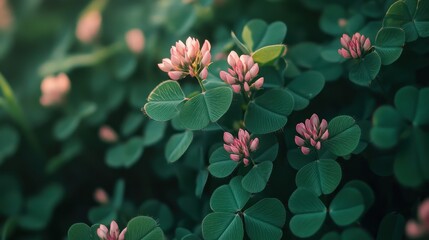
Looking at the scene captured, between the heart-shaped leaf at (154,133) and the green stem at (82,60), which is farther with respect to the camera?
the green stem at (82,60)

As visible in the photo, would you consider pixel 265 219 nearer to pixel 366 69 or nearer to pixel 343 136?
pixel 343 136

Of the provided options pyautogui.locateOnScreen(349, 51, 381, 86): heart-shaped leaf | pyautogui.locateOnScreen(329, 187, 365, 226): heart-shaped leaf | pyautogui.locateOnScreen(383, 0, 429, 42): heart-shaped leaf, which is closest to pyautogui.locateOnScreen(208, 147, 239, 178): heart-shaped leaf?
pyautogui.locateOnScreen(329, 187, 365, 226): heart-shaped leaf

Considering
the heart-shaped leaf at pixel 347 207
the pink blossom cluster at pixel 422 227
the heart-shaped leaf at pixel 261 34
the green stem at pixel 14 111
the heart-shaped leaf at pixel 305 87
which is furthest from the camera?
the green stem at pixel 14 111

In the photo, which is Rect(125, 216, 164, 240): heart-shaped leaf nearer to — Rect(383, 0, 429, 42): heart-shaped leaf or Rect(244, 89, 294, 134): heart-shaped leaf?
Rect(244, 89, 294, 134): heart-shaped leaf

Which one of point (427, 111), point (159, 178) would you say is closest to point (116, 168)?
point (159, 178)

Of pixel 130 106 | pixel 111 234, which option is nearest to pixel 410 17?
pixel 111 234

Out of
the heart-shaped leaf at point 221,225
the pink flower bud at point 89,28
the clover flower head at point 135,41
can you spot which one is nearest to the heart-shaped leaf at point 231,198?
the heart-shaped leaf at point 221,225

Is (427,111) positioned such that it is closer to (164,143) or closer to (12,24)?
(164,143)

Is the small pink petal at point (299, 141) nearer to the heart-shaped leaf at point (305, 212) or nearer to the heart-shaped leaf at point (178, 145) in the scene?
the heart-shaped leaf at point (305, 212)
